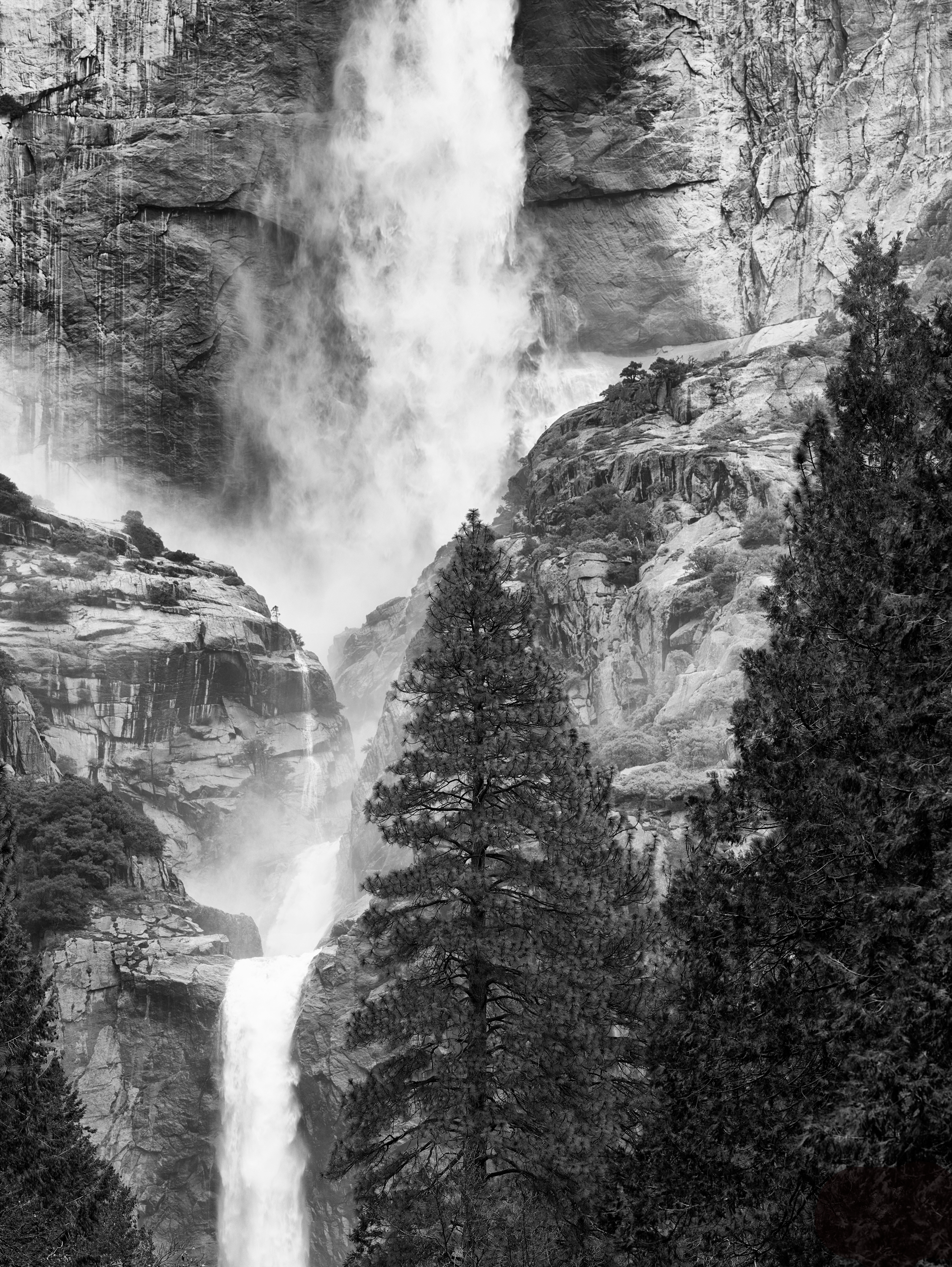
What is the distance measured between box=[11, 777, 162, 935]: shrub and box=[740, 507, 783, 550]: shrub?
77.5ft

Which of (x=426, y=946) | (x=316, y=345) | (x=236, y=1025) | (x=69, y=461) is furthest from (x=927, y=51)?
(x=426, y=946)

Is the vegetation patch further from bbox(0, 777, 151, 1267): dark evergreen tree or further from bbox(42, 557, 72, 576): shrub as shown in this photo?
bbox(0, 777, 151, 1267): dark evergreen tree

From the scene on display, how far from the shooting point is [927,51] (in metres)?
75.2

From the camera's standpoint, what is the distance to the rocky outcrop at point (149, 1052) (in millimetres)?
32688

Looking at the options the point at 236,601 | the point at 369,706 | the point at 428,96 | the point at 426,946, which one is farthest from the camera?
the point at 428,96

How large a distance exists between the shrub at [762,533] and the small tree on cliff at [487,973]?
93.6 feet

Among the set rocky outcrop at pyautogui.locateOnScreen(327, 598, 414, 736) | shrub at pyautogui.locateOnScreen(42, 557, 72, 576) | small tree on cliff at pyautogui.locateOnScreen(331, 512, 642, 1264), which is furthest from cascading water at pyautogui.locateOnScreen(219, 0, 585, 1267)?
small tree on cliff at pyautogui.locateOnScreen(331, 512, 642, 1264)

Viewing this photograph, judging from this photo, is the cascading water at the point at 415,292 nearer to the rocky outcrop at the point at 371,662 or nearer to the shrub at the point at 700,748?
the rocky outcrop at the point at 371,662

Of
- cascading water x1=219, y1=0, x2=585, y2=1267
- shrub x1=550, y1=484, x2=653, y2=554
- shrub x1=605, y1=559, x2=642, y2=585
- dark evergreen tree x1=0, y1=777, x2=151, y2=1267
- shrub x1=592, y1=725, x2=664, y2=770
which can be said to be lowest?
dark evergreen tree x1=0, y1=777, x2=151, y2=1267

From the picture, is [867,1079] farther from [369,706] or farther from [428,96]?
[428,96]

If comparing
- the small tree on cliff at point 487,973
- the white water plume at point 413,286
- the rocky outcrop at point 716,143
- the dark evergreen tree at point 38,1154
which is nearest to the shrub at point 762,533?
the small tree on cliff at point 487,973

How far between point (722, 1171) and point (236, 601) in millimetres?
58113

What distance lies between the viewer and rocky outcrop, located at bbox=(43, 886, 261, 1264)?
32.7m

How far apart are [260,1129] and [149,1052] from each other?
4.01 metres
